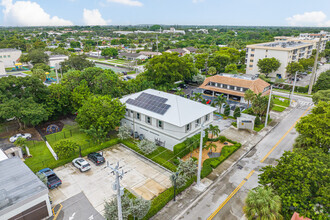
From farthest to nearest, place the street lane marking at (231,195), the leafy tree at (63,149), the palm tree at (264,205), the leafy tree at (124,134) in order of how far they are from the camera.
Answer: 1. the leafy tree at (124,134)
2. the leafy tree at (63,149)
3. the street lane marking at (231,195)
4. the palm tree at (264,205)

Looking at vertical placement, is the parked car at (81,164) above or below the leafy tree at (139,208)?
below

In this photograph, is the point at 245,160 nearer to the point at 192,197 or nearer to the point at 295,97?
the point at 192,197

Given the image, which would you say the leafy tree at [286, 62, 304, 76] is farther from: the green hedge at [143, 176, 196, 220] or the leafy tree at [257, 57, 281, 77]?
the green hedge at [143, 176, 196, 220]

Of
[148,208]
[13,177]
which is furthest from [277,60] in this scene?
[13,177]

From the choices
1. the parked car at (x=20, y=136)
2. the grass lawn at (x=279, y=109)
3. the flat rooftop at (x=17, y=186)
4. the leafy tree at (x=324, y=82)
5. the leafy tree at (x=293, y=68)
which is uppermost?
the leafy tree at (x=293, y=68)

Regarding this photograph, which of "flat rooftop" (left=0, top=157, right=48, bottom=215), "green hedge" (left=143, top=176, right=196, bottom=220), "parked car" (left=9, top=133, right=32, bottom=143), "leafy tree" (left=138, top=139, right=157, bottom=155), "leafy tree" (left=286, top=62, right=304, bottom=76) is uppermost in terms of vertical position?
"leafy tree" (left=286, top=62, right=304, bottom=76)

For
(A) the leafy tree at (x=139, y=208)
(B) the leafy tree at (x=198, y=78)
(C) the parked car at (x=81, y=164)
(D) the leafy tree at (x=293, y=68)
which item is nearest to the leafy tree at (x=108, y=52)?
(B) the leafy tree at (x=198, y=78)

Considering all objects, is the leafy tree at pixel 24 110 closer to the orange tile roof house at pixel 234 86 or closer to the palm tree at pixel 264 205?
the palm tree at pixel 264 205

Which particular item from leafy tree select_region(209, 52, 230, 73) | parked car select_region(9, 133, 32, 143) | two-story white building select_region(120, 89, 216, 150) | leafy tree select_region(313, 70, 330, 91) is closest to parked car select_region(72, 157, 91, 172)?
two-story white building select_region(120, 89, 216, 150)
